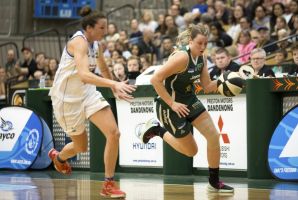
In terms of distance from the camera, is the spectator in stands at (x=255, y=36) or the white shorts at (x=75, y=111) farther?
the spectator in stands at (x=255, y=36)

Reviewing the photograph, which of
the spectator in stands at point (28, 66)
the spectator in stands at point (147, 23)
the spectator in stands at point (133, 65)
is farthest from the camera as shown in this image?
the spectator in stands at point (147, 23)

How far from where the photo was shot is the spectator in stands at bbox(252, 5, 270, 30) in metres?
17.8

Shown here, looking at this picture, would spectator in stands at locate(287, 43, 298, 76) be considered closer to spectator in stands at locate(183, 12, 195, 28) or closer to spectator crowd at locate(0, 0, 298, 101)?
spectator crowd at locate(0, 0, 298, 101)

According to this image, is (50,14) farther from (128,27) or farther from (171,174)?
(171,174)

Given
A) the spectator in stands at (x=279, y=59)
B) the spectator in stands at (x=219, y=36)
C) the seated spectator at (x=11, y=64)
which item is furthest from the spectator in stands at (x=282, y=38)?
the seated spectator at (x=11, y=64)

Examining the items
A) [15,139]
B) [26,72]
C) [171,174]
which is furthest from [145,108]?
[26,72]

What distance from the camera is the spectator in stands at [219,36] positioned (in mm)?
17547

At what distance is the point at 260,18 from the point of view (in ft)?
59.0

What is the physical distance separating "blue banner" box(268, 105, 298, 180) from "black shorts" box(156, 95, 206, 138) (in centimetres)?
166

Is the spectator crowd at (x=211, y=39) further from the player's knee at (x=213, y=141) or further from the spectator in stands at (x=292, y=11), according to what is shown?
the player's knee at (x=213, y=141)

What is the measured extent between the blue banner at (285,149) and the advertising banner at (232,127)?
0.60 m

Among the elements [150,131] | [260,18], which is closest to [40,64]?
[260,18]

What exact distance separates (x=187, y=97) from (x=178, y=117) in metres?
0.26

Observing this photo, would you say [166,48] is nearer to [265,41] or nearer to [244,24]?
Answer: [244,24]
